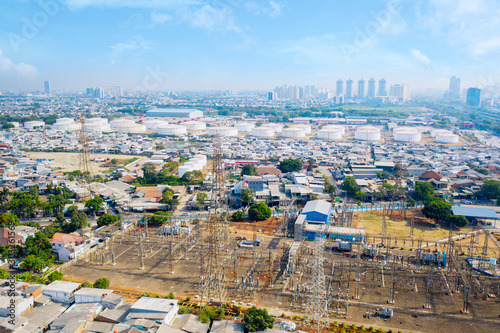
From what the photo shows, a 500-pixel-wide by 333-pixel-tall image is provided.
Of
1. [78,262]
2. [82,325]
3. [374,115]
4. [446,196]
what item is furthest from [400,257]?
[374,115]

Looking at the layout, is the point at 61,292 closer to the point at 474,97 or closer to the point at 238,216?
the point at 238,216

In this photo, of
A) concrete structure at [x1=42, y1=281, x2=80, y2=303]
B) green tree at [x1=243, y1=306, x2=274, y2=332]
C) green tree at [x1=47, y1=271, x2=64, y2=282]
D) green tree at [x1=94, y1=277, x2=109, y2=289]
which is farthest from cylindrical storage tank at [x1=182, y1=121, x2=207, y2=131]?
green tree at [x1=243, y1=306, x2=274, y2=332]

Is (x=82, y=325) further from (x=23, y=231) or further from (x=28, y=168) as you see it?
(x=28, y=168)

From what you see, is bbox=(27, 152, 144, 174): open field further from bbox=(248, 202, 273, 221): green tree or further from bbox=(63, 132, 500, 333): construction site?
bbox=(248, 202, 273, 221): green tree

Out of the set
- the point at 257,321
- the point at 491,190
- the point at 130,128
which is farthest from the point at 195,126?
the point at 257,321

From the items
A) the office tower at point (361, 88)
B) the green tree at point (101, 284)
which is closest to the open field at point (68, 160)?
the green tree at point (101, 284)
